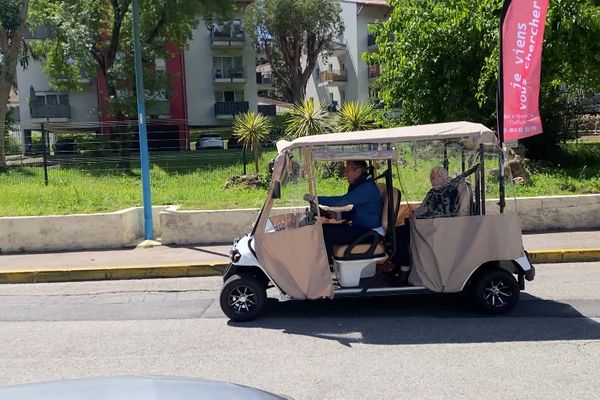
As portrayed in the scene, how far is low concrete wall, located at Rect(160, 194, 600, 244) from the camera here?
10641 millimetres

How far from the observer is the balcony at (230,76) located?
146 ft

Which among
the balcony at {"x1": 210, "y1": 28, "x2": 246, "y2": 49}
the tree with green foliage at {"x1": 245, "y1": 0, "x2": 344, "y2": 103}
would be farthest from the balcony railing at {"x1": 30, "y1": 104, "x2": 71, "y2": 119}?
the tree with green foliage at {"x1": 245, "y1": 0, "x2": 344, "y2": 103}

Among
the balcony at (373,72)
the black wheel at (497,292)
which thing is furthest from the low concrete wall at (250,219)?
the balcony at (373,72)

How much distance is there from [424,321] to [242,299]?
1.92 m

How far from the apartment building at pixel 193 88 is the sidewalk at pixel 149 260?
31147 mm

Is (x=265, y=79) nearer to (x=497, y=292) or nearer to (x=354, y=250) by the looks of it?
(x=354, y=250)

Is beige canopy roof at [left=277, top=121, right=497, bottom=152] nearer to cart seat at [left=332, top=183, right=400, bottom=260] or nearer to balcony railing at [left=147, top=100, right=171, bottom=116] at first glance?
cart seat at [left=332, top=183, right=400, bottom=260]

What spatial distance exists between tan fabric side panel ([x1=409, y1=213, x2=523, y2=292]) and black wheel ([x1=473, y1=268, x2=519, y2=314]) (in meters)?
0.19

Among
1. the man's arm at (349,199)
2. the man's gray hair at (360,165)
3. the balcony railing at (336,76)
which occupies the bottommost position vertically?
the man's arm at (349,199)

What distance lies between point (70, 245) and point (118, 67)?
22877mm

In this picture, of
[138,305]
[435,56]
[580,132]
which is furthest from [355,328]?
[580,132]

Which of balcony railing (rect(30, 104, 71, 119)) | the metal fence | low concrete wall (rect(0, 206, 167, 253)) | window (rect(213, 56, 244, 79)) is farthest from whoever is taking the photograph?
window (rect(213, 56, 244, 79))

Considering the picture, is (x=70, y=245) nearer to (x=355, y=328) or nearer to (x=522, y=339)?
(x=355, y=328)

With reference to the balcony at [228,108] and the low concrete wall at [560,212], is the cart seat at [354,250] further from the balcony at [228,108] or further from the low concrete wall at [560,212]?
the balcony at [228,108]
